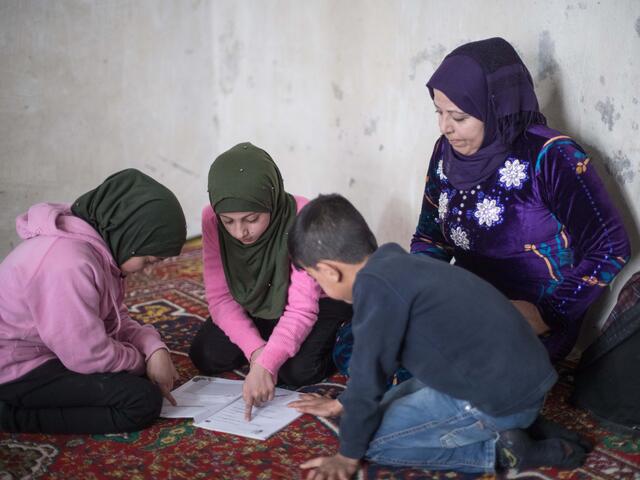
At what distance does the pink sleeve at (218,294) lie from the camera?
2.14 meters

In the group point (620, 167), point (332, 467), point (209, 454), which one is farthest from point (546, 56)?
point (209, 454)

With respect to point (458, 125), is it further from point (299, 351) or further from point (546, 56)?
point (299, 351)

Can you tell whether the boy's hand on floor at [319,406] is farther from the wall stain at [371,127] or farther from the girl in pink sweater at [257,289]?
the wall stain at [371,127]

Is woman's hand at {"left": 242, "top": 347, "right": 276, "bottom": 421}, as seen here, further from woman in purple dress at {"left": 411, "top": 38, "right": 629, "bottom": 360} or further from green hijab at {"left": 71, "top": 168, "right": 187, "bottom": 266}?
woman in purple dress at {"left": 411, "top": 38, "right": 629, "bottom": 360}

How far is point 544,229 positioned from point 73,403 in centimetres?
140

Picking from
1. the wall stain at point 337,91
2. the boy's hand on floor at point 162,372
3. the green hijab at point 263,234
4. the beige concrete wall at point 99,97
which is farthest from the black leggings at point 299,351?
the beige concrete wall at point 99,97

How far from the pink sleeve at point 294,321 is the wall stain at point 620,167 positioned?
0.96 meters

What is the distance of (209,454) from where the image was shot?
1.71 metres

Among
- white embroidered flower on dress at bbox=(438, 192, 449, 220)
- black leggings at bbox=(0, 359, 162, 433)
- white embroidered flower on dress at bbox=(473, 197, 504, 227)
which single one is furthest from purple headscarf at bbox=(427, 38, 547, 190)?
black leggings at bbox=(0, 359, 162, 433)

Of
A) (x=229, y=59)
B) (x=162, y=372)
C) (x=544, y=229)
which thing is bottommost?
(x=162, y=372)

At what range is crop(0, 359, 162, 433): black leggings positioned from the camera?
1.79 m

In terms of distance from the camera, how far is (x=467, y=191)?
6.68 feet

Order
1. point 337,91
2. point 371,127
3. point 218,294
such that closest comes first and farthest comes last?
point 218,294 < point 371,127 < point 337,91

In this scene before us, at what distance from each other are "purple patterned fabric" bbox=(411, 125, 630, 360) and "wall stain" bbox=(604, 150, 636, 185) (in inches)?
8.7
